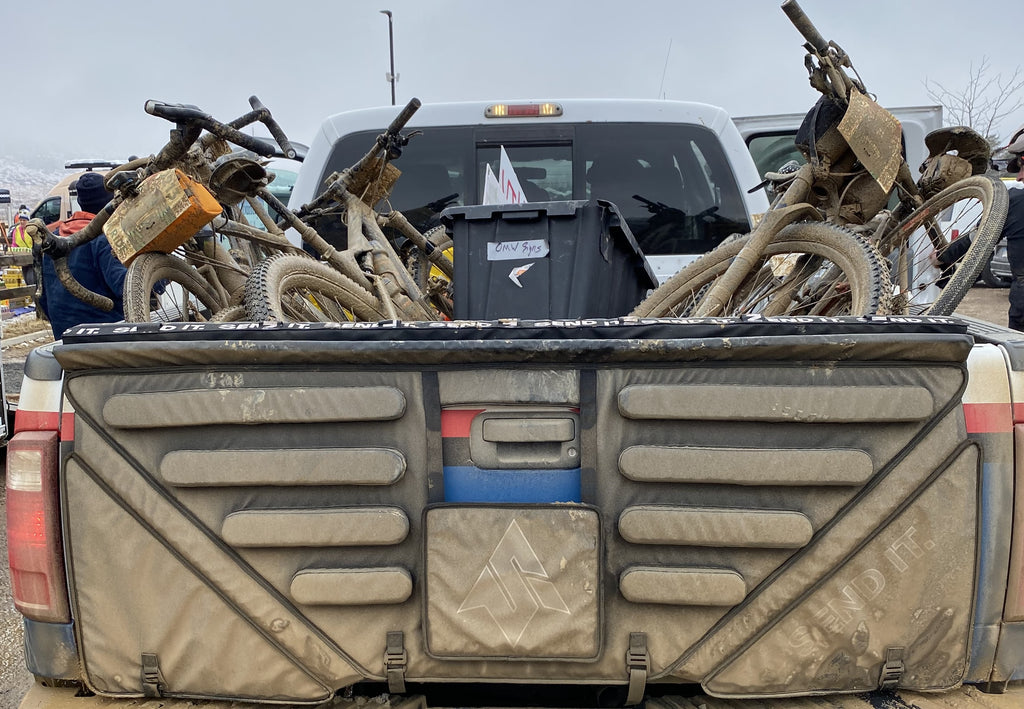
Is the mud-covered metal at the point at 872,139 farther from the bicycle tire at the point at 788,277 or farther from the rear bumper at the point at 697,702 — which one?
the rear bumper at the point at 697,702

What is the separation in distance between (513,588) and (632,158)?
9.20 feet

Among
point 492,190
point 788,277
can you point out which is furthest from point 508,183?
point 788,277

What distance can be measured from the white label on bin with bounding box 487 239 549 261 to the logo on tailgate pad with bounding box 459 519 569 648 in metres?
1.63

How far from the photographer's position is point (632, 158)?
3.89 metres

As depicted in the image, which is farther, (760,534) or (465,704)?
(465,704)

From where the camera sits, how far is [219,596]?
5.32ft

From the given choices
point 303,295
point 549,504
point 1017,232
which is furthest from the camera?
point 1017,232

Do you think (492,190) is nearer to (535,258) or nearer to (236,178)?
(535,258)

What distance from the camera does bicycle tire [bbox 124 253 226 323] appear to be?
2838 millimetres

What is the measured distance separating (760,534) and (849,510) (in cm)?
19

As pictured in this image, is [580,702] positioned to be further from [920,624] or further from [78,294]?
[78,294]

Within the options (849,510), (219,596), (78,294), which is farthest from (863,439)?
(78,294)

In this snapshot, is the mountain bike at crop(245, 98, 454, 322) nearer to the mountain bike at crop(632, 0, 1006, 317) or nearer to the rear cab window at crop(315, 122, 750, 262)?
the rear cab window at crop(315, 122, 750, 262)

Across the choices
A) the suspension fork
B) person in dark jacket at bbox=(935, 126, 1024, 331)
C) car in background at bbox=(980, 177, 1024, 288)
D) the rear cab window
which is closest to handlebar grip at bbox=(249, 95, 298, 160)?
the rear cab window
